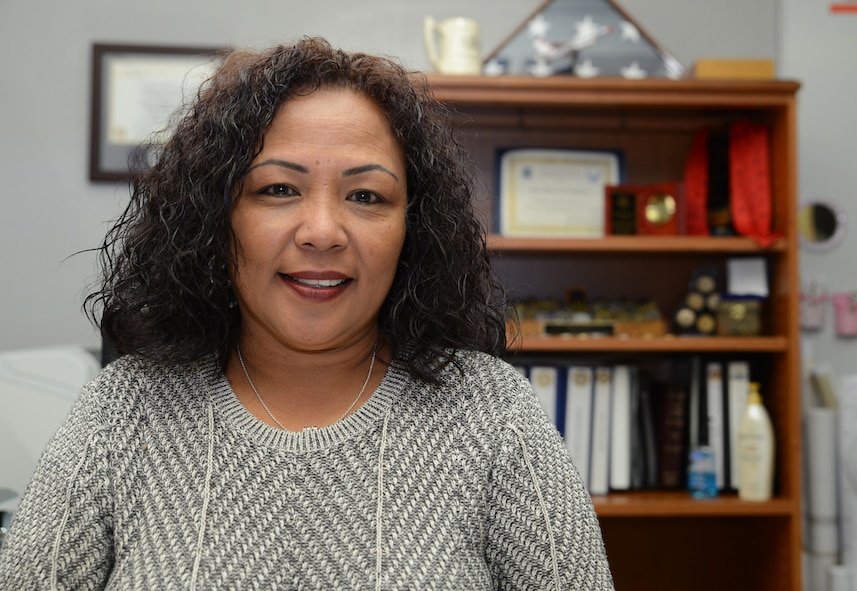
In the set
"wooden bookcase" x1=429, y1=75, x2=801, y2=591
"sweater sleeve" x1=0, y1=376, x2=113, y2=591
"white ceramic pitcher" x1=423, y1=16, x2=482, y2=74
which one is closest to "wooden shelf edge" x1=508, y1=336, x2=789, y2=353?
"wooden bookcase" x1=429, y1=75, x2=801, y2=591

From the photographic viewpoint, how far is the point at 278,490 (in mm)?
1033

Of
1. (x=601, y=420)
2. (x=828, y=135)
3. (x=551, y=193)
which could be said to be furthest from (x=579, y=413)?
(x=828, y=135)

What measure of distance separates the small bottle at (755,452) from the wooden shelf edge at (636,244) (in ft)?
1.17

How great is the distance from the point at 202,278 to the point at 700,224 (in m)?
1.54

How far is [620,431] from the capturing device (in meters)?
2.24

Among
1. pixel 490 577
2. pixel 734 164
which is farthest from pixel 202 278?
pixel 734 164

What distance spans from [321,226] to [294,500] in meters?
0.33

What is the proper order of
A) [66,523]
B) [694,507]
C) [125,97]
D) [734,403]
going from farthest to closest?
[125,97], [734,403], [694,507], [66,523]

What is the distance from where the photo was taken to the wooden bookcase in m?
2.13

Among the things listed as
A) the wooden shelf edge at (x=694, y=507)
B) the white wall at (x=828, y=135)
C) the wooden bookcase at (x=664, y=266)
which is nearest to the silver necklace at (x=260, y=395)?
the wooden bookcase at (x=664, y=266)

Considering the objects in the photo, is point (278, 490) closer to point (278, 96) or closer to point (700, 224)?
point (278, 96)

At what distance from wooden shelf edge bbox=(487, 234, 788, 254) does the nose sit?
43.8 inches

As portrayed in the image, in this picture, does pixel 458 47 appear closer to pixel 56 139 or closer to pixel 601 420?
pixel 601 420

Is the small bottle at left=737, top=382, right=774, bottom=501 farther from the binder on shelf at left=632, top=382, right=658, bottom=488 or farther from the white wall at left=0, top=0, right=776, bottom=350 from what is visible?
the white wall at left=0, top=0, right=776, bottom=350
